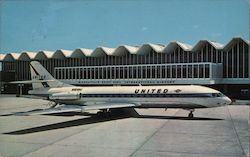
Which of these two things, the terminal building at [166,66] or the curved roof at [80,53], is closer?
the terminal building at [166,66]

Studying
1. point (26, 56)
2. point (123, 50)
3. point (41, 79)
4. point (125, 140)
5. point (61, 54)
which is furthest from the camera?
point (26, 56)

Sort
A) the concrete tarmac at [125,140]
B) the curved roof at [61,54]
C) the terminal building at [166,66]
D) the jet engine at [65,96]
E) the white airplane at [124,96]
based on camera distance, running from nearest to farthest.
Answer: the concrete tarmac at [125,140] → the white airplane at [124,96] → the jet engine at [65,96] → the terminal building at [166,66] → the curved roof at [61,54]

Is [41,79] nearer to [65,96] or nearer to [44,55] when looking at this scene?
[65,96]

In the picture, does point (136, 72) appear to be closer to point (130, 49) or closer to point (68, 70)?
point (130, 49)

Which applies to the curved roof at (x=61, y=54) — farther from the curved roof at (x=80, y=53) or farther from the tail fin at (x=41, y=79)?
the tail fin at (x=41, y=79)

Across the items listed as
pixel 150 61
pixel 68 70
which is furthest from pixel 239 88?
pixel 68 70

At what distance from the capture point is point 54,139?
50.9 ft

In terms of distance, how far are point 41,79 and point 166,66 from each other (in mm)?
26558

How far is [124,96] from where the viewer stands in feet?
90.3

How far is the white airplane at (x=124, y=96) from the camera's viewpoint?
80.9ft

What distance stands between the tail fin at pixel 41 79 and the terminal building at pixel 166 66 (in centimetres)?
2142

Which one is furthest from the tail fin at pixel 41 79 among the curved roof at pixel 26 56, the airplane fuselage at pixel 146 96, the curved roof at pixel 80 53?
the curved roof at pixel 26 56

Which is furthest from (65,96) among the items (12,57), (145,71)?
(12,57)

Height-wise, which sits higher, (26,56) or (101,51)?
(101,51)
